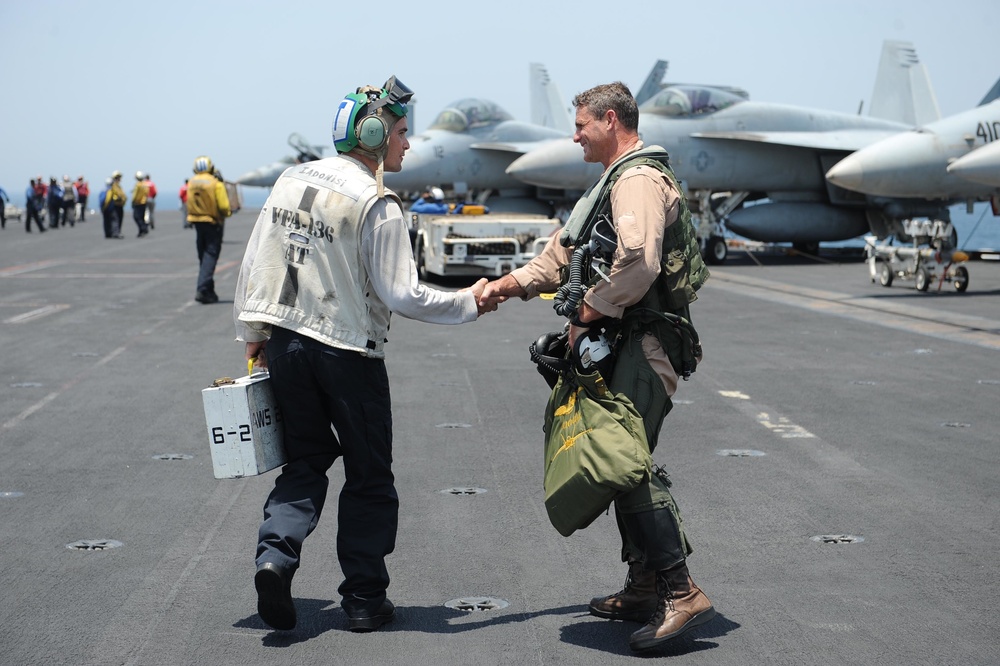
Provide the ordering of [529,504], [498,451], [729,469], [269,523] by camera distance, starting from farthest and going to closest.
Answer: [498,451] → [729,469] → [529,504] → [269,523]

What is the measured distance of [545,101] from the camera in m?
57.2

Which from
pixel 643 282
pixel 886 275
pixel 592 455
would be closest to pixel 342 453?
pixel 592 455

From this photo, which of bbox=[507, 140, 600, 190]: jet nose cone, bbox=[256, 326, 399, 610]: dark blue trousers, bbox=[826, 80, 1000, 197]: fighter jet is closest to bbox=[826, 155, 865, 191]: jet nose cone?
bbox=[826, 80, 1000, 197]: fighter jet

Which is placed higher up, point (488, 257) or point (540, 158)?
point (540, 158)

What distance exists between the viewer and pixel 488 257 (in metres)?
18.9

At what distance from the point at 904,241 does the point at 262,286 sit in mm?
24578

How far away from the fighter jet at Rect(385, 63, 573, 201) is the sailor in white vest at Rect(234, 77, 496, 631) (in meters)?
27.1

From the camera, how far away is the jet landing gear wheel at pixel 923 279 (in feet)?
57.6

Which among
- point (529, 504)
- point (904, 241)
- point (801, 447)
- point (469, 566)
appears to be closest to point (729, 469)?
point (801, 447)

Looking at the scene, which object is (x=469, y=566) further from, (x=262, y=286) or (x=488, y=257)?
(x=488, y=257)

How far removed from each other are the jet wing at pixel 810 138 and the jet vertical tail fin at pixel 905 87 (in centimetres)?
946

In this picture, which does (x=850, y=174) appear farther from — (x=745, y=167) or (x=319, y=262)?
(x=319, y=262)

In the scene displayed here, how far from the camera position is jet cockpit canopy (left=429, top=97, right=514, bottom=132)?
33.2m

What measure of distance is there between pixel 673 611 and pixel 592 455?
61 cm
